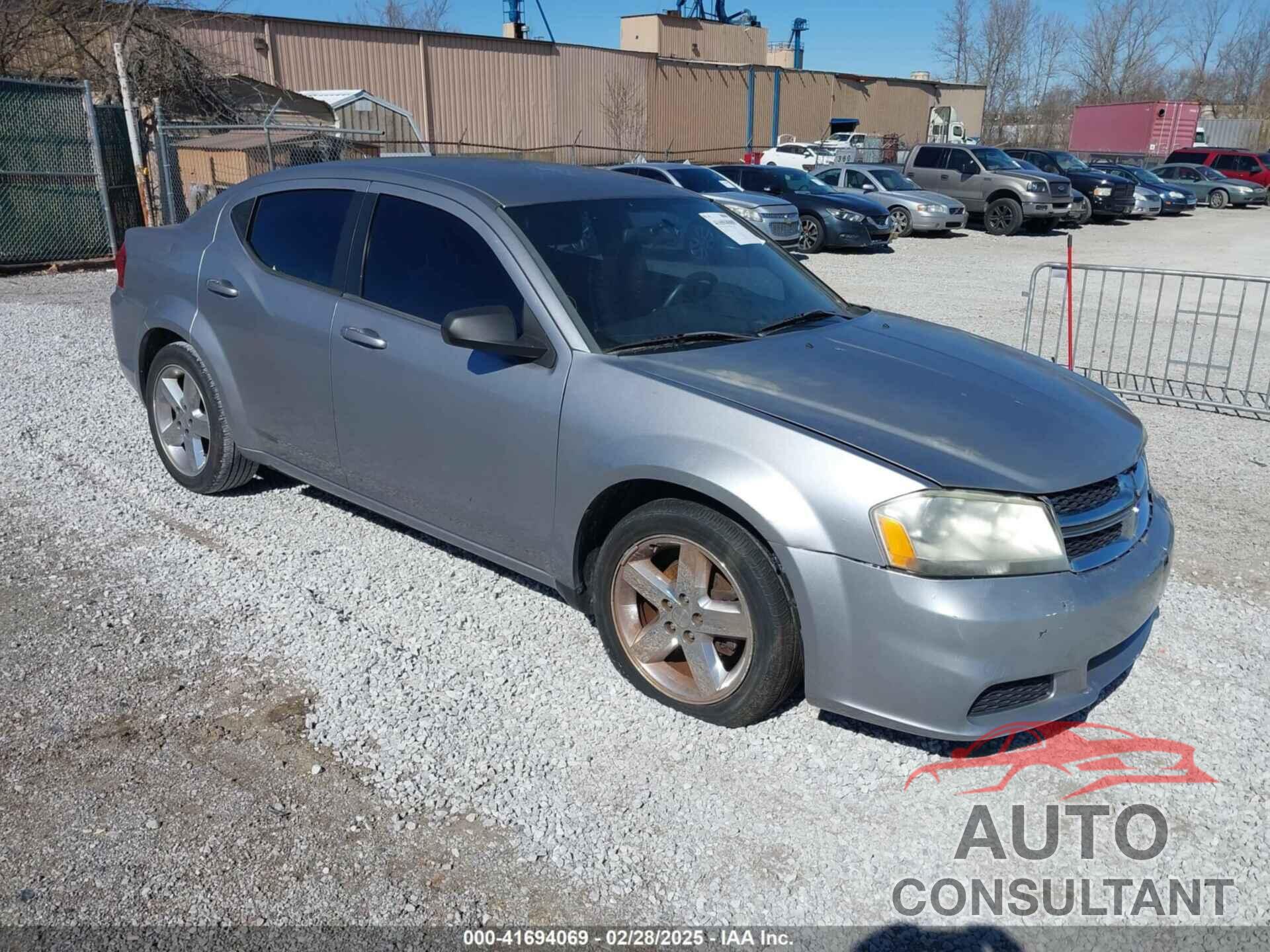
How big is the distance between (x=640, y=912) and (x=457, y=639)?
1.57 m

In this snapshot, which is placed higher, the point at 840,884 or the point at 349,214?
the point at 349,214

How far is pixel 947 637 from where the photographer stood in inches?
112

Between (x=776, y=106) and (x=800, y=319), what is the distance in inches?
1858

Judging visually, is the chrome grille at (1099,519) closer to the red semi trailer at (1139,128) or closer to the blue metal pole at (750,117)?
the blue metal pole at (750,117)

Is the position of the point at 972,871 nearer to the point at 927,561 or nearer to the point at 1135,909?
the point at 1135,909

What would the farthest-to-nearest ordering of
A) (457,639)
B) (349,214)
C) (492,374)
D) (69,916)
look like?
(349,214) < (457,639) < (492,374) < (69,916)

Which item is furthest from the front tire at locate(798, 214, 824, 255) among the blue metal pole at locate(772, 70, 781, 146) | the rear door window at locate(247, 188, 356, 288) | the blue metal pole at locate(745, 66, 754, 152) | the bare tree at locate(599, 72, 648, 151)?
the blue metal pole at locate(772, 70, 781, 146)

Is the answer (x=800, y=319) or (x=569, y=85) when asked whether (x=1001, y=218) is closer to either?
(x=800, y=319)

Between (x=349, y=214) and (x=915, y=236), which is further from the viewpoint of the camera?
(x=915, y=236)

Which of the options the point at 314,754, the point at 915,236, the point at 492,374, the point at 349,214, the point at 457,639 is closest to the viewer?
the point at 314,754

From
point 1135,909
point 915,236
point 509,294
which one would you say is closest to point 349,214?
point 509,294

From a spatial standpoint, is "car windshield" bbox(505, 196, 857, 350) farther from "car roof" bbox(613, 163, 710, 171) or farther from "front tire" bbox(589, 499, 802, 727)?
"car roof" bbox(613, 163, 710, 171)

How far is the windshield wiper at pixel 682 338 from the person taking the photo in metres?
3.61

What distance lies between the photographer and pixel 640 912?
8.70 feet
